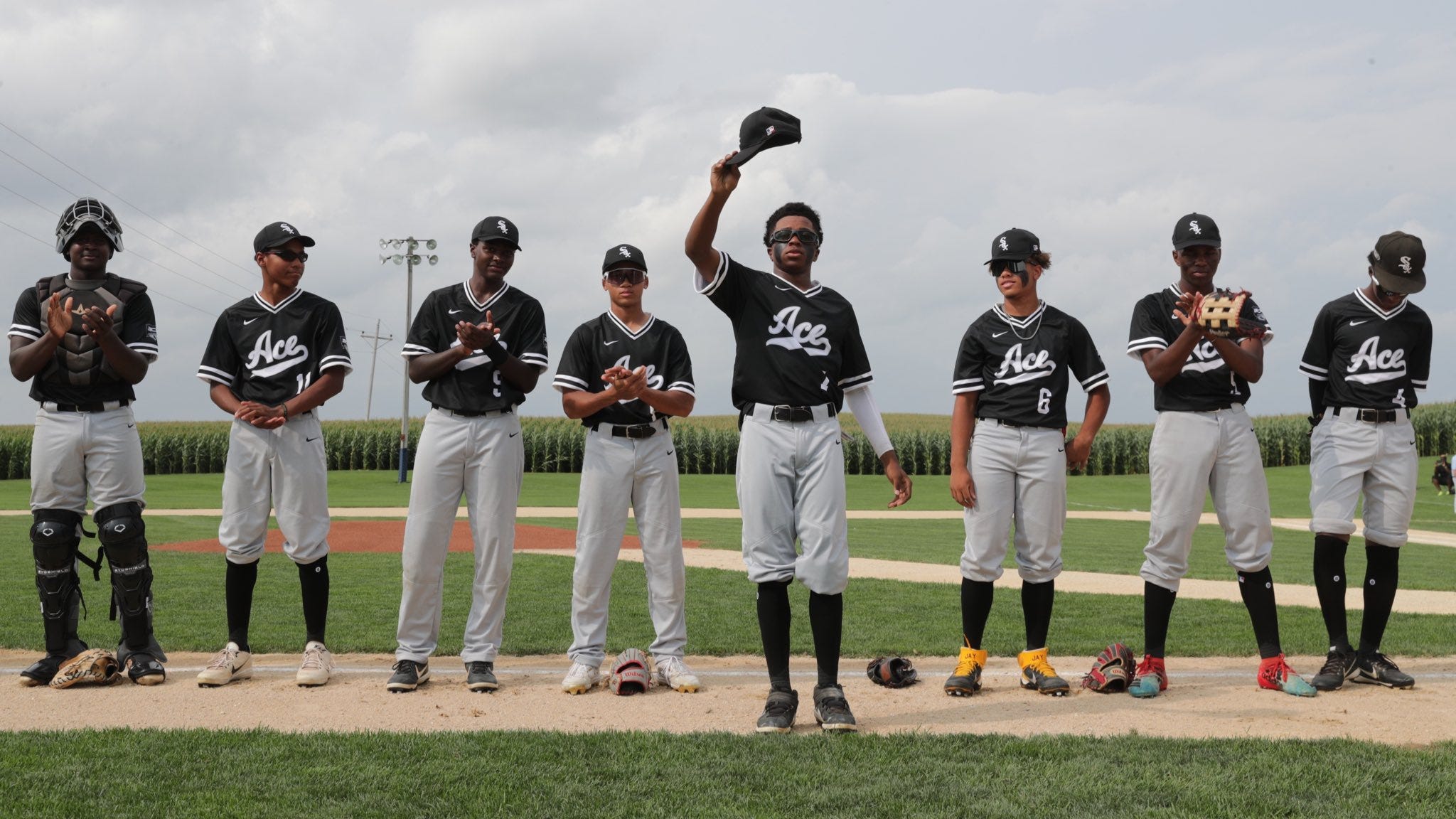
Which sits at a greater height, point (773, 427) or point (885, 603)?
point (773, 427)

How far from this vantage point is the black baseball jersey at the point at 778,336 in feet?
16.7

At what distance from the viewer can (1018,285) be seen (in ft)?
19.5

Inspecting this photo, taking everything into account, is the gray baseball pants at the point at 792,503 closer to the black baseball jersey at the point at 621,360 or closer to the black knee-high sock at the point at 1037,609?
the black baseball jersey at the point at 621,360

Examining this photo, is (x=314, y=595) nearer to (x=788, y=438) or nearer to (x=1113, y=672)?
(x=788, y=438)

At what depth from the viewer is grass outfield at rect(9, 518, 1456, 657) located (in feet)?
24.3

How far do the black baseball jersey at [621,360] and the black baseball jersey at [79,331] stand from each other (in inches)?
93.3

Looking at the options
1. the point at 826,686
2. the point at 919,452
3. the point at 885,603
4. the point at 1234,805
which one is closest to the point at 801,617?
the point at 885,603

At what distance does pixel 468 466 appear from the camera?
237 inches

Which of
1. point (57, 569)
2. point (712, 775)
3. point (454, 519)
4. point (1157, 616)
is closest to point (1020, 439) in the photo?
point (1157, 616)

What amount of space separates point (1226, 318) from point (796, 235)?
82.8 inches

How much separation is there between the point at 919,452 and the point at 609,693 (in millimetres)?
37597

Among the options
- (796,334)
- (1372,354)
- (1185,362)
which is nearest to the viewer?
(796,334)

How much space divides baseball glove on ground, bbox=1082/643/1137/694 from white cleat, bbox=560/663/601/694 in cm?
262

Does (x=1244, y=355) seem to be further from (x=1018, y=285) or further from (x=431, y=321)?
(x=431, y=321)
